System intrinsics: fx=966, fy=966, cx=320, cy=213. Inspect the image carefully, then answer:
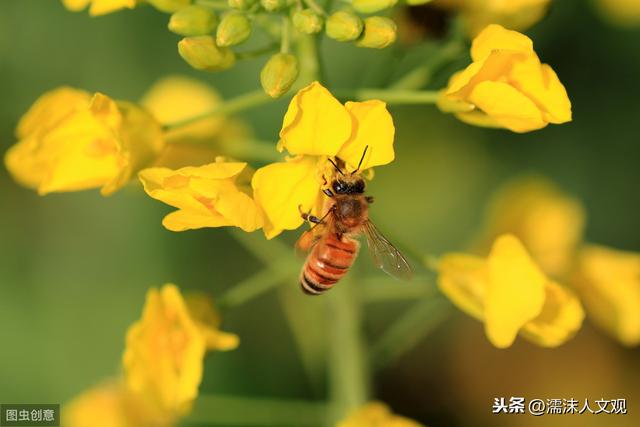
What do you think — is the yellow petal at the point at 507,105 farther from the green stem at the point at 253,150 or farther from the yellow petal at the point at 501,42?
the green stem at the point at 253,150

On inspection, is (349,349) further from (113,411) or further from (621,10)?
(621,10)

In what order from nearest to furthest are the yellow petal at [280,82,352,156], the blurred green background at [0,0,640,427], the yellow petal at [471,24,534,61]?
the yellow petal at [280,82,352,156]
the yellow petal at [471,24,534,61]
the blurred green background at [0,0,640,427]

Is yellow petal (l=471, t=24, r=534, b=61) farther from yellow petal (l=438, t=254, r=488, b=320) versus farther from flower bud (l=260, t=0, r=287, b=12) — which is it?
yellow petal (l=438, t=254, r=488, b=320)

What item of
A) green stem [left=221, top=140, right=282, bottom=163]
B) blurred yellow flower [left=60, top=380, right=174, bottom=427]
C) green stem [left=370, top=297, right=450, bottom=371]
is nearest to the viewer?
green stem [left=221, top=140, right=282, bottom=163]

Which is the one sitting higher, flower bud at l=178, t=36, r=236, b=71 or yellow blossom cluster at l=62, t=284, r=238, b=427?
flower bud at l=178, t=36, r=236, b=71

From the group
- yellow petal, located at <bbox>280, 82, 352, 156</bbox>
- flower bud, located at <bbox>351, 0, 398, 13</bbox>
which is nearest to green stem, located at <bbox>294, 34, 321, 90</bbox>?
flower bud, located at <bbox>351, 0, 398, 13</bbox>

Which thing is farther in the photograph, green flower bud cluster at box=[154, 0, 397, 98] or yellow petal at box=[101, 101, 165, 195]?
yellow petal at box=[101, 101, 165, 195]

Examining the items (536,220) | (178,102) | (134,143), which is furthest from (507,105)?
(178,102)
